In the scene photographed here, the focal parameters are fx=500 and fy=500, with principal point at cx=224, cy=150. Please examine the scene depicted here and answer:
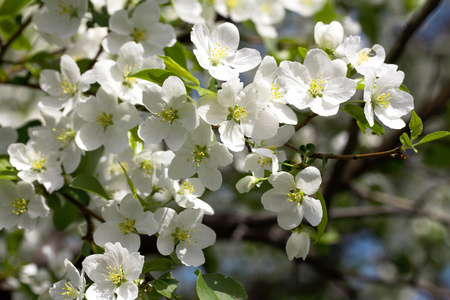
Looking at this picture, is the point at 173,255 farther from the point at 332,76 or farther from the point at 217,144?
the point at 332,76

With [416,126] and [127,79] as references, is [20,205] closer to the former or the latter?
[127,79]

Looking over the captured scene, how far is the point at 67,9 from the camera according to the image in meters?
1.62

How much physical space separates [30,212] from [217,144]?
0.58 metres

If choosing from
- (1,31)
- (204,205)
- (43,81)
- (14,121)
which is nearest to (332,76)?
(204,205)

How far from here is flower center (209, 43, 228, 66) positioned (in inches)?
50.2

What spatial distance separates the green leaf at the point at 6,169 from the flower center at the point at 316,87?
2.73ft

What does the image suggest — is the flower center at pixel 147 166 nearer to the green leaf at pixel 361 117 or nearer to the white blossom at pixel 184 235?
the white blossom at pixel 184 235

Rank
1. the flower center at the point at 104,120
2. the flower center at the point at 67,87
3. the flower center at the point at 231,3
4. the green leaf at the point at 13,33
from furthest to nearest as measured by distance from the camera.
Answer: the flower center at the point at 231,3 → the green leaf at the point at 13,33 → the flower center at the point at 67,87 → the flower center at the point at 104,120

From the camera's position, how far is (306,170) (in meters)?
1.15

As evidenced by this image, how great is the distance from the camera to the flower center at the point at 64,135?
1429mm

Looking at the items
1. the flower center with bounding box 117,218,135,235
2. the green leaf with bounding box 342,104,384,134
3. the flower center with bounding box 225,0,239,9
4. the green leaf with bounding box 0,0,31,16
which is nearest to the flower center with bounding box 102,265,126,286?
the flower center with bounding box 117,218,135,235

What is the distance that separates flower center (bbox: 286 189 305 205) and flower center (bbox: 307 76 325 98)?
9.3 inches

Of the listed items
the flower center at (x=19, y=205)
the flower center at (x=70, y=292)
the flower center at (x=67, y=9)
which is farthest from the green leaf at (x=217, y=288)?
the flower center at (x=67, y=9)

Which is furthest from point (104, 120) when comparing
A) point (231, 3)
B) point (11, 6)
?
point (231, 3)
